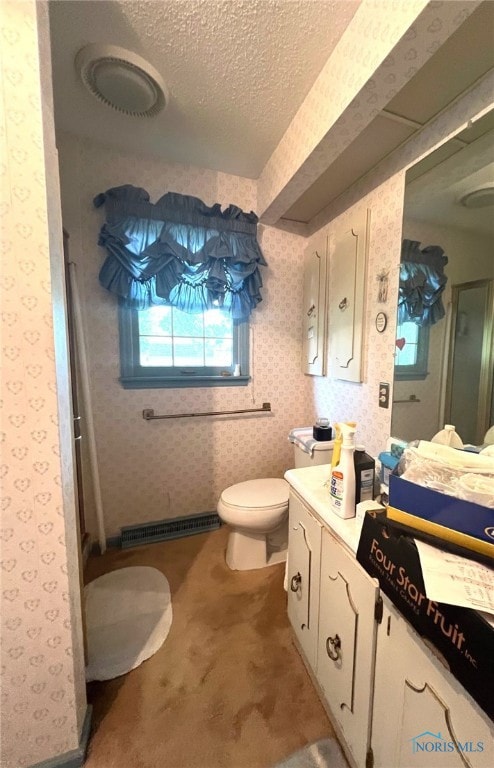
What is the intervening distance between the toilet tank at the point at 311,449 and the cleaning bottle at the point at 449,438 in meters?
0.57

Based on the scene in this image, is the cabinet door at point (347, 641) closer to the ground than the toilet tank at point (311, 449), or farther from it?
closer to the ground

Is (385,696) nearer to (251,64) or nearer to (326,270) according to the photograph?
(326,270)

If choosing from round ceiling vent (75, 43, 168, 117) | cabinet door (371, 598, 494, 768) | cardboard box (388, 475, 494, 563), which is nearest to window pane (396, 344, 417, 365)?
cardboard box (388, 475, 494, 563)

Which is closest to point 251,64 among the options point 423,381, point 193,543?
point 423,381

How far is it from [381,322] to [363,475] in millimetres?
814

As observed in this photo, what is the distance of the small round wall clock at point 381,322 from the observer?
4.43ft

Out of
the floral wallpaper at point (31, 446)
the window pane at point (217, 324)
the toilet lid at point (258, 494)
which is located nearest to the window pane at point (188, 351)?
the window pane at point (217, 324)

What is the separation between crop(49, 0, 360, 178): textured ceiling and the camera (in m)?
0.96

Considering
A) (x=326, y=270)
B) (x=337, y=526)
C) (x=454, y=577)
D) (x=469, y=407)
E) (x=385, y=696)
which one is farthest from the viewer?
(x=326, y=270)

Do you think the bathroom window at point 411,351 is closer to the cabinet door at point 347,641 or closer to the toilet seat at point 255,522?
the cabinet door at point 347,641

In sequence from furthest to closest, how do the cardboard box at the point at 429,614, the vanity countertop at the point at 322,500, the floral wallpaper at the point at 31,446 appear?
1. the vanity countertop at the point at 322,500
2. the floral wallpaper at the point at 31,446
3. the cardboard box at the point at 429,614

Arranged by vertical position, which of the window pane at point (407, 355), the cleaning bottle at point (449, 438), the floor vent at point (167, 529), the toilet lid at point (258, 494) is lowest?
the floor vent at point (167, 529)

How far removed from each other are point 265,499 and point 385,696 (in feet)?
3.15

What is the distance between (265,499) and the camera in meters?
1.59
